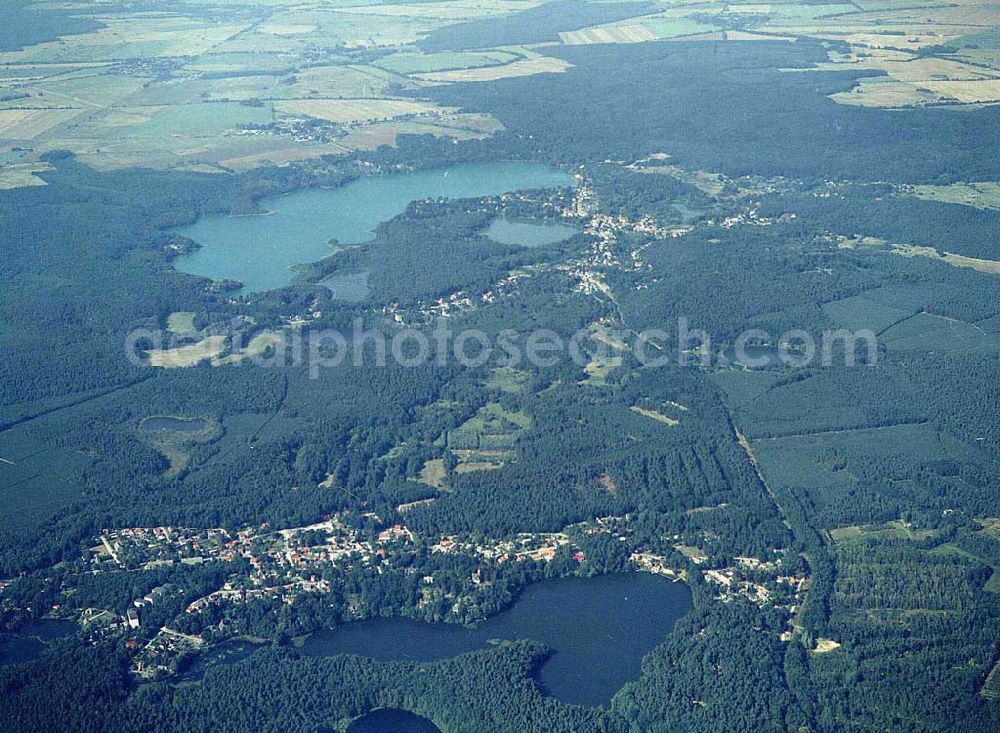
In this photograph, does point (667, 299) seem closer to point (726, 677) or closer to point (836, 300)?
point (836, 300)

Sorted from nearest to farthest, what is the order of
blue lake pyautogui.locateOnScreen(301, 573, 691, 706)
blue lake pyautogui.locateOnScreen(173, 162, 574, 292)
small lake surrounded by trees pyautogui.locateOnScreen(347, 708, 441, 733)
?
small lake surrounded by trees pyautogui.locateOnScreen(347, 708, 441, 733)
blue lake pyautogui.locateOnScreen(301, 573, 691, 706)
blue lake pyautogui.locateOnScreen(173, 162, 574, 292)

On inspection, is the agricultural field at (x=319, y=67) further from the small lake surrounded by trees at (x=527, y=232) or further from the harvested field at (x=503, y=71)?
the small lake surrounded by trees at (x=527, y=232)

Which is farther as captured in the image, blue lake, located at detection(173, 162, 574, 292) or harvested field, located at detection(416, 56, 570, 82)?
harvested field, located at detection(416, 56, 570, 82)

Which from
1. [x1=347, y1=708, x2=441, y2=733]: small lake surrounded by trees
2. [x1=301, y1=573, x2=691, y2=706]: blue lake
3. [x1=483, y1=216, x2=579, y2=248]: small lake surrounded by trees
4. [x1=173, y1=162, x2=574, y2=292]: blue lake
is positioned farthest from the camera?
[x1=483, y1=216, x2=579, y2=248]: small lake surrounded by trees

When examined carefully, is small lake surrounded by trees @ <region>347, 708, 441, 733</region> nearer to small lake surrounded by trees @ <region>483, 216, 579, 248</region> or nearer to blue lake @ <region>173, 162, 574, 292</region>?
blue lake @ <region>173, 162, 574, 292</region>

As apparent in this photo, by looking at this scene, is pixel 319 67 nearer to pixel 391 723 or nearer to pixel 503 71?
pixel 503 71

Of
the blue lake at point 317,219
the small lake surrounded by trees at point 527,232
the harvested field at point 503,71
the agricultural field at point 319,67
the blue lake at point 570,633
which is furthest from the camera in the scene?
the harvested field at point 503,71

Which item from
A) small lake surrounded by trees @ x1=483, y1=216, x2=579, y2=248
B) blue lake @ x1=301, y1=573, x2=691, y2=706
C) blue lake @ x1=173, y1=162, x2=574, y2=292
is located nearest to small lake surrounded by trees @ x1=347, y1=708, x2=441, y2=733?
blue lake @ x1=301, y1=573, x2=691, y2=706

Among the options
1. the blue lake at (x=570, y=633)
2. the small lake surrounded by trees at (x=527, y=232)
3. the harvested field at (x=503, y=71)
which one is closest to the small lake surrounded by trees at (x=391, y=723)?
the blue lake at (x=570, y=633)

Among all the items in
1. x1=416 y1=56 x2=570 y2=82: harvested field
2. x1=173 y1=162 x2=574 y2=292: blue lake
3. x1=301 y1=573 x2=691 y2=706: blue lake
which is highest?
x1=301 y1=573 x2=691 y2=706: blue lake
